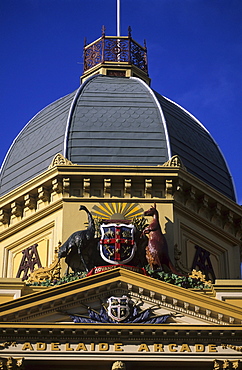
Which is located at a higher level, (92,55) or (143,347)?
(92,55)

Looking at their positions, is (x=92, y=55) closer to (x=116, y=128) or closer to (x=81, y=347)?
(x=116, y=128)

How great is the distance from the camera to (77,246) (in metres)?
40.5

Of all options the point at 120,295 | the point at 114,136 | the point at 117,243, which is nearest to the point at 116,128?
the point at 114,136

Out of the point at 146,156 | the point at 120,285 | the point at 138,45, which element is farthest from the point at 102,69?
the point at 120,285

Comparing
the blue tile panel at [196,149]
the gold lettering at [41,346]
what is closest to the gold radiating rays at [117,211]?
the blue tile panel at [196,149]

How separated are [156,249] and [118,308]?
498cm

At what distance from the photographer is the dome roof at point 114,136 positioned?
45906mm

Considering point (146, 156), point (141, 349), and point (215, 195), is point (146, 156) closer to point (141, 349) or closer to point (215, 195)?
point (215, 195)

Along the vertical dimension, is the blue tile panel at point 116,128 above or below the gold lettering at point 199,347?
above

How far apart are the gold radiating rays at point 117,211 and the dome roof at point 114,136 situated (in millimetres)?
2474

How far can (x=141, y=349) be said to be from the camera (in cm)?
3462

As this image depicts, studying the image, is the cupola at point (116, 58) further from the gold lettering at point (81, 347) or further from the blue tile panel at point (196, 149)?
the gold lettering at point (81, 347)

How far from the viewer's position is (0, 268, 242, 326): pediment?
35.2 m

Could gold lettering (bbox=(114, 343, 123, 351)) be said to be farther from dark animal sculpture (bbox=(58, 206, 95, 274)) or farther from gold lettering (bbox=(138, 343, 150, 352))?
dark animal sculpture (bbox=(58, 206, 95, 274))
